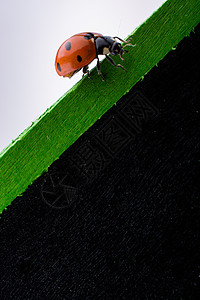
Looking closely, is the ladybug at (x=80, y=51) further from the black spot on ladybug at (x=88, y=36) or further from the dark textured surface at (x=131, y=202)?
the dark textured surface at (x=131, y=202)

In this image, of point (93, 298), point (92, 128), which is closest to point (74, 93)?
point (92, 128)

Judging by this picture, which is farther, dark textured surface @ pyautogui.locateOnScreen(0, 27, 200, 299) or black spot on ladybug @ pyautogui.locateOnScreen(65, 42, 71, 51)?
black spot on ladybug @ pyautogui.locateOnScreen(65, 42, 71, 51)

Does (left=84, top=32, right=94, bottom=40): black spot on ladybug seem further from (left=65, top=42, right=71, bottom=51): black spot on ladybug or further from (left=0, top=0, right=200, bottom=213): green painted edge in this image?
(left=0, top=0, right=200, bottom=213): green painted edge

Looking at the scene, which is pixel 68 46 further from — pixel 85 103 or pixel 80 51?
pixel 85 103

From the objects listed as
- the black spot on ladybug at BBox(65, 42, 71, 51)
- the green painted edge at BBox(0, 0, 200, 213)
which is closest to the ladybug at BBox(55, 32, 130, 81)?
the black spot on ladybug at BBox(65, 42, 71, 51)

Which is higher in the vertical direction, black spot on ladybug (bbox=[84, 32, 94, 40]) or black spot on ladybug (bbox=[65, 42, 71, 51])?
black spot on ladybug (bbox=[65, 42, 71, 51])

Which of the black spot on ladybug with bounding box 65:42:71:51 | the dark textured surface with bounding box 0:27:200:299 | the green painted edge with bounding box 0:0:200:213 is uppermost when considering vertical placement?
the black spot on ladybug with bounding box 65:42:71:51

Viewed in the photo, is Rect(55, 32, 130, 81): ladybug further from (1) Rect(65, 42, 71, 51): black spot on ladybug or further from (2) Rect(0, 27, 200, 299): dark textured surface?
(2) Rect(0, 27, 200, 299): dark textured surface
